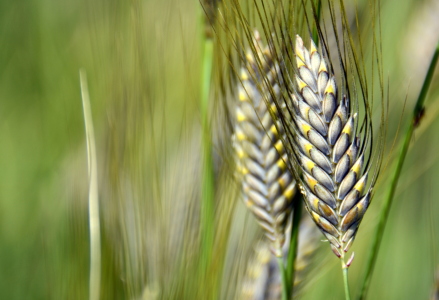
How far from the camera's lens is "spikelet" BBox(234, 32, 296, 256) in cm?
A: 51

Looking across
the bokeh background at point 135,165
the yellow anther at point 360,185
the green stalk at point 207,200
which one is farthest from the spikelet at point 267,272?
the yellow anther at point 360,185

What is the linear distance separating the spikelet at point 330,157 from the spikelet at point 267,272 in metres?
0.21

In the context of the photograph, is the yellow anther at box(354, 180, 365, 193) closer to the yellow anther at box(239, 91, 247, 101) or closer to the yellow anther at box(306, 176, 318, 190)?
the yellow anther at box(306, 176, 318, 190)

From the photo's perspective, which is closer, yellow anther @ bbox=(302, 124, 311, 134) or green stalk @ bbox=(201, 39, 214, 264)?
yellow anther @ bbox=(302, 124, 311, 134)

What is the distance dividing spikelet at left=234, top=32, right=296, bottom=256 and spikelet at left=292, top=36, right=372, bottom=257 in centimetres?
6

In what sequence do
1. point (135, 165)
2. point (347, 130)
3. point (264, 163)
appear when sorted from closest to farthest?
1. point (347, 130)
2. point (264, 163)
3. point (135, 165)

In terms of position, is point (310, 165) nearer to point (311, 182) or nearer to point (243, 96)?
point (311, 182)

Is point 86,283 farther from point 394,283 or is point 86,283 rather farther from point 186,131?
point 394,283

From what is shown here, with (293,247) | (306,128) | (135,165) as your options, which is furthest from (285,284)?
(135,165)

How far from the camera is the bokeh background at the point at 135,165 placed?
655mm

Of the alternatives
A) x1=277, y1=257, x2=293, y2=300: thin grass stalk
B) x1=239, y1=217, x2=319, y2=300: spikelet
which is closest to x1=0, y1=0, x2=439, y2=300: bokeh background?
x1=239, y1=217, x2=319, y2=300: spikelet

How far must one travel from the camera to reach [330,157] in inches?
16.8

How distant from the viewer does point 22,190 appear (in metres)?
1.05

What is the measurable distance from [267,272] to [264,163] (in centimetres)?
19
